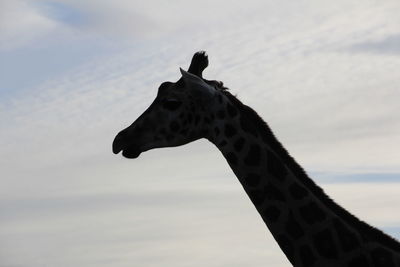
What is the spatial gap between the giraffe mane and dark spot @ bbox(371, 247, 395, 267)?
170mm

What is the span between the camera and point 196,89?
30.9 feet

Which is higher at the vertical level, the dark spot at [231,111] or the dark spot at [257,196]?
the dark spot at [231,111]

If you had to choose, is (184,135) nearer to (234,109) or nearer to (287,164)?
(234,109)

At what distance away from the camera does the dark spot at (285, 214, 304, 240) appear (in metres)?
8.87

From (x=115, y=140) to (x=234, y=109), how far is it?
5.68ft

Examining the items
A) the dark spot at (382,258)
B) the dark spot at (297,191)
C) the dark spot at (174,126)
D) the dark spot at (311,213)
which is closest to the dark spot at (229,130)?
the dark spot at (174,126)

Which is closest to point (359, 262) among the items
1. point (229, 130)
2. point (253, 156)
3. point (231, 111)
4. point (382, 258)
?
point (382, 258)

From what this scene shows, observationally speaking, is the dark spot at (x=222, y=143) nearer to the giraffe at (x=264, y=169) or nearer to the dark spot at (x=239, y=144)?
the giraffe at (x=264, y=169)

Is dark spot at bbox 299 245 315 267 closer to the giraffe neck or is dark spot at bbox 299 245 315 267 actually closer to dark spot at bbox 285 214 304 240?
the giraffe neck

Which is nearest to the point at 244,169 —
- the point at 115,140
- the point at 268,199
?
the point at 268,199

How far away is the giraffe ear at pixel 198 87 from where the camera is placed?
941 cm

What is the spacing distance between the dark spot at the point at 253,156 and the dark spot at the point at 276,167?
0.48 ft

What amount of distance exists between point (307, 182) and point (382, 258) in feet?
4.49

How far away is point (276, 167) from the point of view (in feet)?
Result: 29.8
